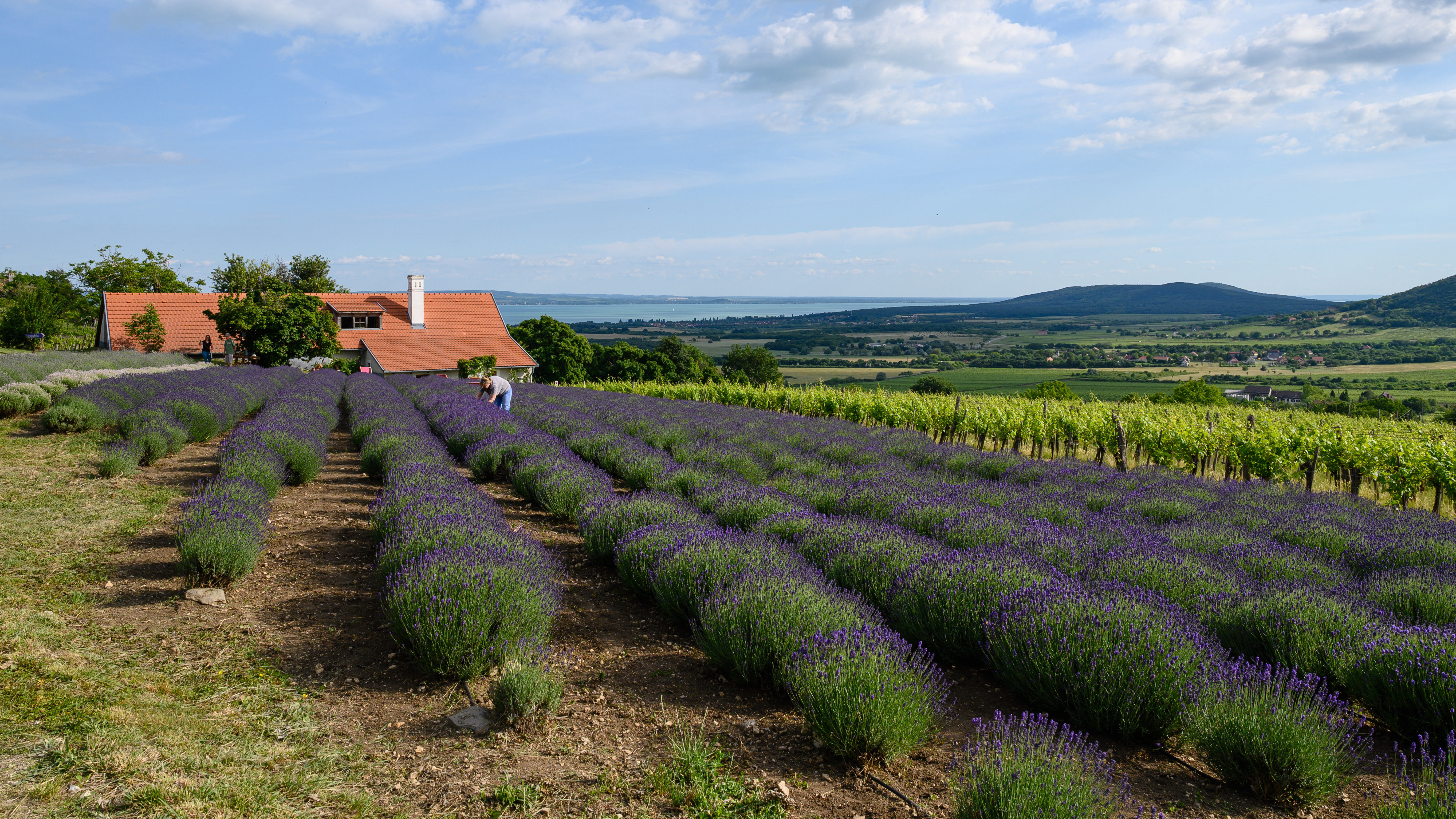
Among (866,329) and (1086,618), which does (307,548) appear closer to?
(1086,618)

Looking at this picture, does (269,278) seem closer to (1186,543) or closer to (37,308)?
(37,308)

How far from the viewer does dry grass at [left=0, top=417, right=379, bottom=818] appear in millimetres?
2543

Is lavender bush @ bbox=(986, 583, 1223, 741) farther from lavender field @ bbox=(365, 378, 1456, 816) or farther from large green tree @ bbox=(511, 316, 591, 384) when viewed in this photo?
large green tree @ bbox=(511, 316, 591, 384)

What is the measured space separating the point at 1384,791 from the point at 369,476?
376 inches

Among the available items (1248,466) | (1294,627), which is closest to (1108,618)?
(1294,627)

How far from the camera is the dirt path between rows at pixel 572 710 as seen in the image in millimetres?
2684

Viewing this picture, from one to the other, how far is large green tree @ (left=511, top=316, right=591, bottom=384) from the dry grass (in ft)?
150

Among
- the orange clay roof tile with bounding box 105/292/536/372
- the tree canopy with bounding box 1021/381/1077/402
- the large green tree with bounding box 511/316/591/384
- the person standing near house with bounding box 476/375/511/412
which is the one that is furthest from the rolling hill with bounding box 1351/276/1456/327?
the person standing near house with bounding box 476/375/511/412

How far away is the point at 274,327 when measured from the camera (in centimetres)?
3136

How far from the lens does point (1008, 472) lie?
9.42 meters

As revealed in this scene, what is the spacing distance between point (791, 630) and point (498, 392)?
38.3ft

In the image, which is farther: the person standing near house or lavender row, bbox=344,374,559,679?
the person standing near house

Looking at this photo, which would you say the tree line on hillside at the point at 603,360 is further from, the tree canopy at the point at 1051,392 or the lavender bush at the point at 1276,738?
the lavender bush at the point at 1276,738

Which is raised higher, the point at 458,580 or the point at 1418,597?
the point at 458,580
